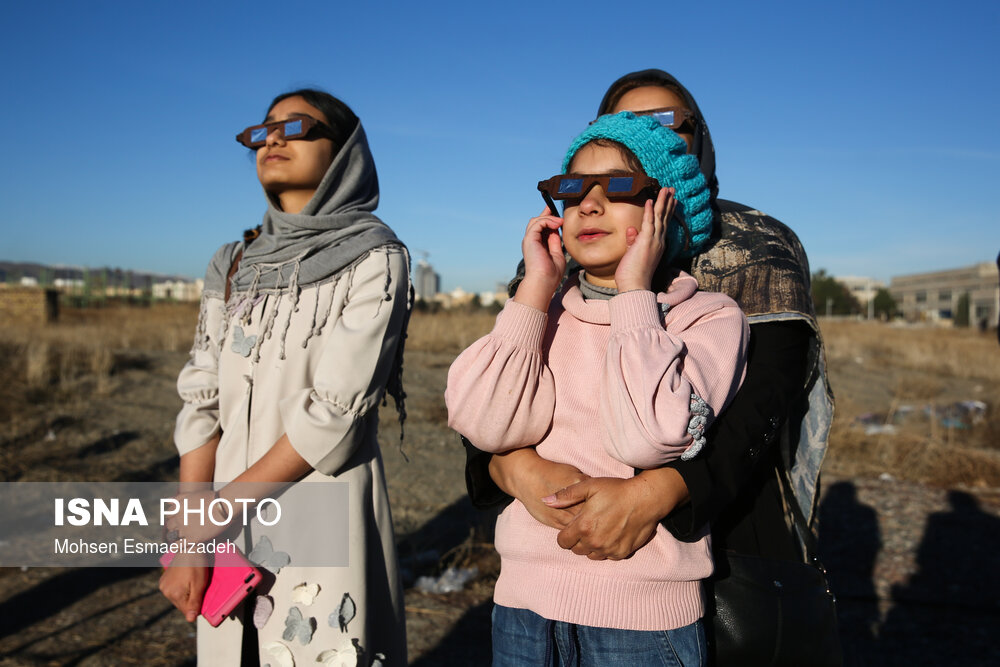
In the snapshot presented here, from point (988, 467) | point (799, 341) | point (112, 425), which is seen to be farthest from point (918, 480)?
point (112, 425)

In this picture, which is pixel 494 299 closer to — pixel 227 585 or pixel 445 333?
pixel 445 333

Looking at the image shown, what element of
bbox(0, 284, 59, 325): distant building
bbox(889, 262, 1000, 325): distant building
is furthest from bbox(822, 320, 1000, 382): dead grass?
bbox(889, 262, 1000, 325): distant building

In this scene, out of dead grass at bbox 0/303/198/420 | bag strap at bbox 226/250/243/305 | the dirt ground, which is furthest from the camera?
dead grass at bbox 0/303/198/420

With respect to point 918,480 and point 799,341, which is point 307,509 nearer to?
point 799,341

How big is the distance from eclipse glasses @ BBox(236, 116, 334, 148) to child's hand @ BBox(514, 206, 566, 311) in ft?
3.22

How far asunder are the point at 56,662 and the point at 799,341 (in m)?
3.74

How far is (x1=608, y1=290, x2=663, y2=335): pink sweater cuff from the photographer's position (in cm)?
158

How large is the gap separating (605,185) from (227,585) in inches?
59.4

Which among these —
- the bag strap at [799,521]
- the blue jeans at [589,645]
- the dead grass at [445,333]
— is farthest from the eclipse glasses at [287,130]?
the dead grass at [445,333]

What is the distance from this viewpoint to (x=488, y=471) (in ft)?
6.03

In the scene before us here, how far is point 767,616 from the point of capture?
5.74 feet

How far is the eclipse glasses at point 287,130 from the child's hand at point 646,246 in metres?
1.25

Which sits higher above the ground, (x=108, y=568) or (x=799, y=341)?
(x=799, y=341)

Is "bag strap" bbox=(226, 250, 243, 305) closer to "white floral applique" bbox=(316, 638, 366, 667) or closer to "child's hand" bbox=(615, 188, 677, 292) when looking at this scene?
"white floral applique" bbox=(316, 638, 366, 667)
